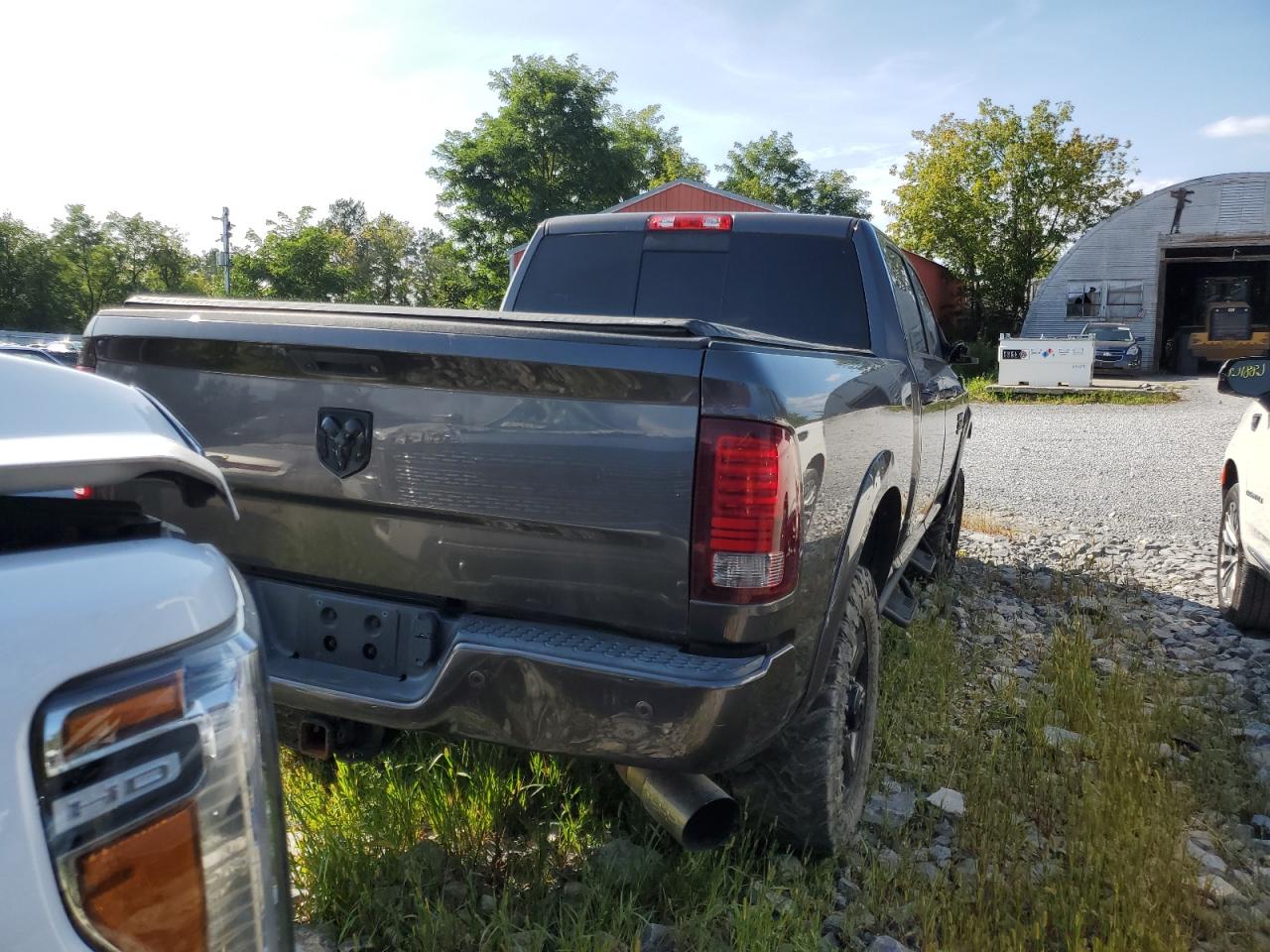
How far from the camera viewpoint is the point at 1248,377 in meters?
4.68

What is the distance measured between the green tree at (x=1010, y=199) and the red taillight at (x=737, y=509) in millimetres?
41612

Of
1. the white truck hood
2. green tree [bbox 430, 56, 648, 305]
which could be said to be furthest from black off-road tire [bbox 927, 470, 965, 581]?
green tree [bbox 430, 56, 648, 305]

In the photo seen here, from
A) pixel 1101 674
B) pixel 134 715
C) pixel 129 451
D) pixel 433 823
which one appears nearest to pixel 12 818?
pixel 134 715

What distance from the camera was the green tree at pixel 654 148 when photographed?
5016 cm

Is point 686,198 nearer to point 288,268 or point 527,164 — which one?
point 527,164

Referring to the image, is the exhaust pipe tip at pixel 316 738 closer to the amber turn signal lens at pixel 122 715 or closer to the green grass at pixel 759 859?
the green grass at pixel 759 859

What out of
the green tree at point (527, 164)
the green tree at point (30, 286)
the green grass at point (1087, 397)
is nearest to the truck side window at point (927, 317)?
the green grass at point (1087, 397)

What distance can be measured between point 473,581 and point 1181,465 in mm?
12420

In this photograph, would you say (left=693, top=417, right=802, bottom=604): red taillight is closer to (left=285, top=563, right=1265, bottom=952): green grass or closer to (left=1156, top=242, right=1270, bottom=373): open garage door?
(left=285, top=563, right=1265, bottom=952): green grass

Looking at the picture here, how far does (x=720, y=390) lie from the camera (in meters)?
2.17

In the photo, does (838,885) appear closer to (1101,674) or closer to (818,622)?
(818,622)

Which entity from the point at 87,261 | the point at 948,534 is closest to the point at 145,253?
the point at 87,261

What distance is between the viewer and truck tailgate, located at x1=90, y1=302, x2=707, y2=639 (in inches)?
87.4

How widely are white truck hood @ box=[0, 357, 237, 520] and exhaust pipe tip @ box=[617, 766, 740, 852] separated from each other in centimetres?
163
